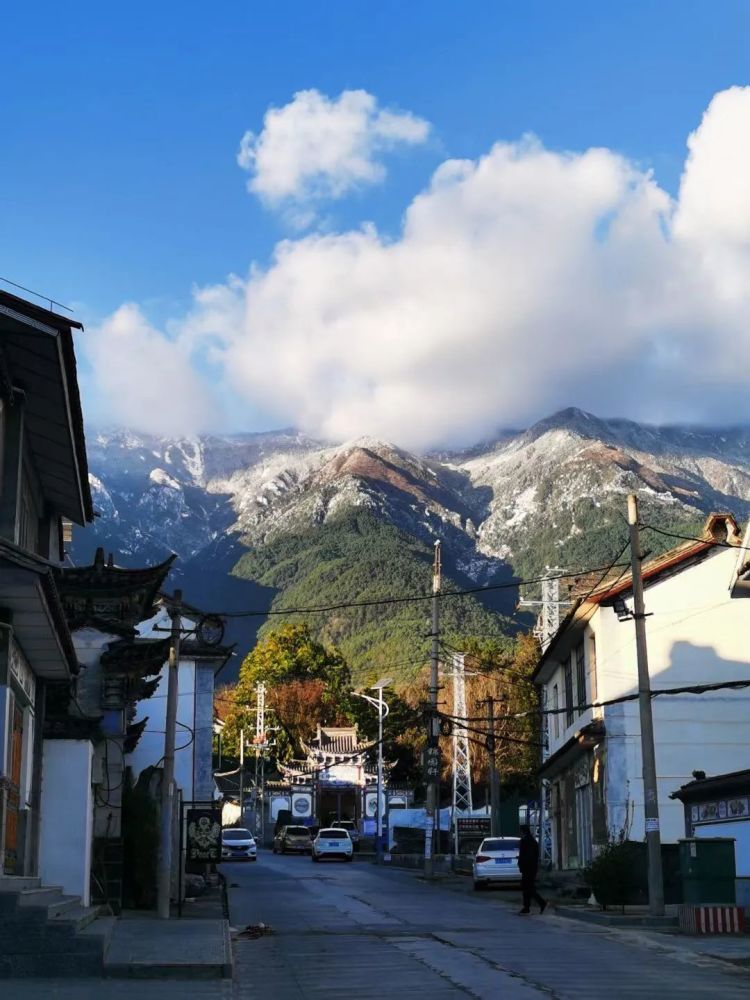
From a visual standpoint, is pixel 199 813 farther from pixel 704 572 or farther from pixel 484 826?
pixel 484 826

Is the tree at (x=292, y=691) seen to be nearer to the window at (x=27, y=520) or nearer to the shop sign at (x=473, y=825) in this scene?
the shop sign at (x=473, y=825)

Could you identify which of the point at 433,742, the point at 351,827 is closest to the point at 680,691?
the point at 433,742

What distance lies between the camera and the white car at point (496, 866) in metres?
36.9

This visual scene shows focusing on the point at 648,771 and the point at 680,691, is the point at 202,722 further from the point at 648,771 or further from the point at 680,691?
the point at 648,771

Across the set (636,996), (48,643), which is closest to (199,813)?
(48,643)

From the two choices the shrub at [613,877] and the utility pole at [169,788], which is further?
the shrub at [613,877]

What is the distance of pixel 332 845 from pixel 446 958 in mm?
45029

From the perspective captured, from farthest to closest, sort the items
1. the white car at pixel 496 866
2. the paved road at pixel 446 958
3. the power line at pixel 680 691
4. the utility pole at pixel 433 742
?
the utility pole at pixel 433 742 < the white car at pixel 496 866 < the power line at pixel 680 691 < the paved road at pixel 446 958

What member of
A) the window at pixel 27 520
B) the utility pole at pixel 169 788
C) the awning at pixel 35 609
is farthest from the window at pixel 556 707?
the awning at pixel 35 609

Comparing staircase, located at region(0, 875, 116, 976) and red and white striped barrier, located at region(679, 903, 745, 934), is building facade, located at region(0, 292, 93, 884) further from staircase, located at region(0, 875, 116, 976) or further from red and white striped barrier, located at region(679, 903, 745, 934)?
red and white striped barrier, located at region(679, 903, 745, 934)

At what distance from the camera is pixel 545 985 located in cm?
1384

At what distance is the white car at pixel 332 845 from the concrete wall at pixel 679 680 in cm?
2811

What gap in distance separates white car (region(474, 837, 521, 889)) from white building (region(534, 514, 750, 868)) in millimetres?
2412

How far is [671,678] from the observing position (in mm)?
34531
